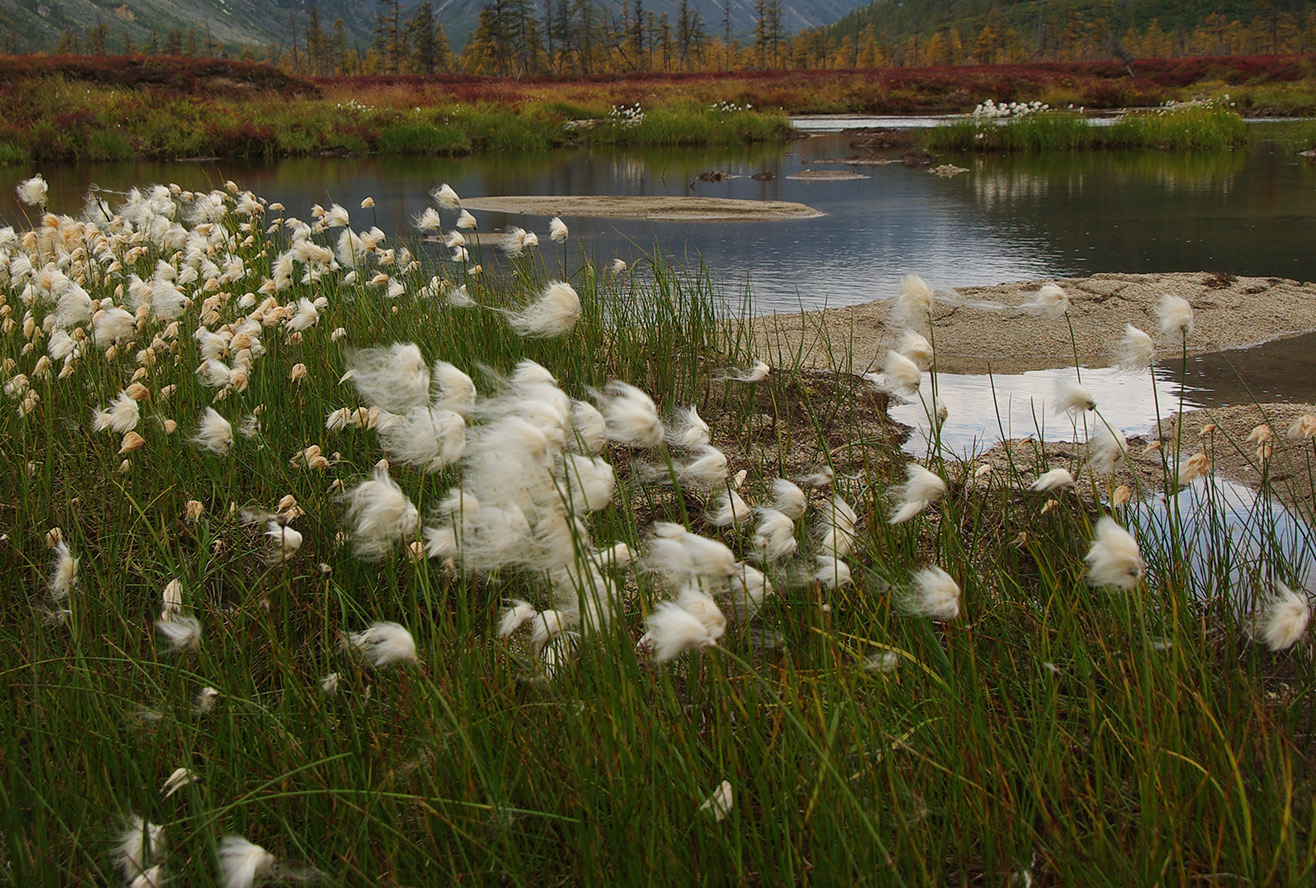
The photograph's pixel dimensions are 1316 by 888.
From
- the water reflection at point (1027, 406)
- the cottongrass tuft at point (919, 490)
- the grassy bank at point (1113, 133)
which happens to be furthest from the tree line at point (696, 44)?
the cottongrass tuft at point (919, 490)

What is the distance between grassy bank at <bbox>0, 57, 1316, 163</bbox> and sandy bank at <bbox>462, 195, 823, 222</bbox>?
10.5 metres

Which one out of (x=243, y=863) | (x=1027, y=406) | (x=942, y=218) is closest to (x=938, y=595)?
(x=243, y=863)

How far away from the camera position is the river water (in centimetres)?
539

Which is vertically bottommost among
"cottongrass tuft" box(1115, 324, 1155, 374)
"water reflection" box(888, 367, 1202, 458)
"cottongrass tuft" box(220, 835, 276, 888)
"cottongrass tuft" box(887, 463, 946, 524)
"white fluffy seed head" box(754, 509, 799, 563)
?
"water reflection" box(888, 367, 1202, 458)

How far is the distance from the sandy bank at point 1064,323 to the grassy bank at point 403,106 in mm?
18343

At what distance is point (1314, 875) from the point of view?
142cm

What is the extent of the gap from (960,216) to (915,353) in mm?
10558

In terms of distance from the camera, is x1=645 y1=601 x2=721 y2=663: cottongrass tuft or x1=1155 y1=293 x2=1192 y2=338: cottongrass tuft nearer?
x1=645 y1=601 x2=721 y2=663: cottongrass tuft

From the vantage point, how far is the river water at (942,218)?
5.39m

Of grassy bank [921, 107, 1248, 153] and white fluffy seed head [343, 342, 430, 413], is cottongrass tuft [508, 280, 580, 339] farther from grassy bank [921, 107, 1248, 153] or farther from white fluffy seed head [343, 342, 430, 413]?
grassy bank [921, 107, 1248, 153]

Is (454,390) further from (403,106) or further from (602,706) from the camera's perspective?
(403,106)

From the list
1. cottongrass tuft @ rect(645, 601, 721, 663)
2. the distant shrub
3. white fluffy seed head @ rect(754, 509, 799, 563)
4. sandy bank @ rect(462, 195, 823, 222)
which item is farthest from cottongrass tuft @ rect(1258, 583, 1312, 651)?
the distant shrub

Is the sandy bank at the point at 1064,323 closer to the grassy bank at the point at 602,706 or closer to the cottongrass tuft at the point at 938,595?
the grassy bank at the point at 602,706

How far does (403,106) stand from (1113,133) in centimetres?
1738
